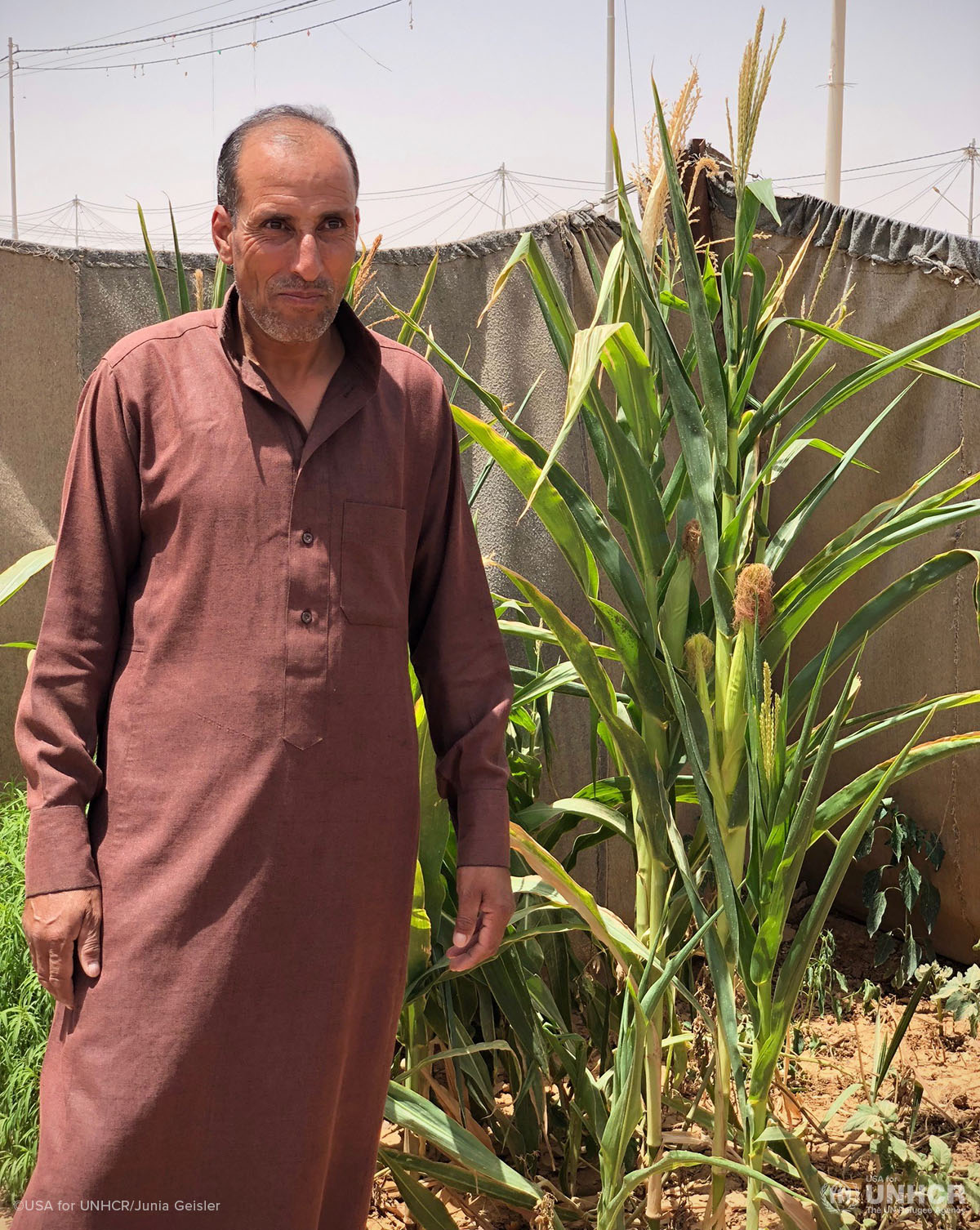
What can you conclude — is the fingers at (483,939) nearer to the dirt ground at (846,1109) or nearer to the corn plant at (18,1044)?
the dirt ground at (846,1109)

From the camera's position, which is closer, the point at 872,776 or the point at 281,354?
the point at 281,354

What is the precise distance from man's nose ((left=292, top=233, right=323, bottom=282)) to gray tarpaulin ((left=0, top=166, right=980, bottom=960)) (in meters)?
1.39

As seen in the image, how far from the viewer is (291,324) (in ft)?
4.18

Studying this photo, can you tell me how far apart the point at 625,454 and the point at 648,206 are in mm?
348

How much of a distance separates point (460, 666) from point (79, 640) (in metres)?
0.43

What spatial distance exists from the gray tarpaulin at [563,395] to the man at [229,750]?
138 cm

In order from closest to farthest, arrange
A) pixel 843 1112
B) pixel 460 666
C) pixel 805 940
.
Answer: pixel 460 666, pixel 805 940, pixel 843 1112

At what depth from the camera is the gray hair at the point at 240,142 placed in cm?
129

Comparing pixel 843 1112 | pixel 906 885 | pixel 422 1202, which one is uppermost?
pixel 906 885

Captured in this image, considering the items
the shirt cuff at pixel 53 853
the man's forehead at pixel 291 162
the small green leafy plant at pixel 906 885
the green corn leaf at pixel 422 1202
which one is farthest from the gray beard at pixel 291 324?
the small green leafy plant at pixel 906 885

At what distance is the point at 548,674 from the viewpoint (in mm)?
1835

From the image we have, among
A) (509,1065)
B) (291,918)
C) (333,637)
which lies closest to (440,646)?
(333,637)

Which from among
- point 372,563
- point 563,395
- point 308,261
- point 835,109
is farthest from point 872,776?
point 835,109

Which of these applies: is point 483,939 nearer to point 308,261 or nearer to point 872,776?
point 872,776
